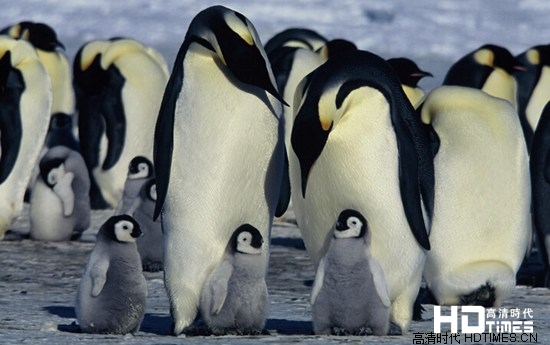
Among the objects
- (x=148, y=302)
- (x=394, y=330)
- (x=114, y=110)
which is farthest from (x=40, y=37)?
(x=394, y=330)

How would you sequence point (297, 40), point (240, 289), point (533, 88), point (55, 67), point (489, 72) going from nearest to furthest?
point (240, 289)
point (489, 72)
point (533, 88)
point (55, 67)
point (297, 40)

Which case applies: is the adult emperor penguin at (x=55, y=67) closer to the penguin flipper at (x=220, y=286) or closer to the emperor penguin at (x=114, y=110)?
the emperor penguin at (x=114, y=110)

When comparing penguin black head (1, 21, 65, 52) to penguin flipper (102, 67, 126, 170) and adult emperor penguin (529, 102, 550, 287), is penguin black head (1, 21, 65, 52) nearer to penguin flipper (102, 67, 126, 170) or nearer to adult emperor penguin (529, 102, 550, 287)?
penguin flipper (102, 67, 126, 170)

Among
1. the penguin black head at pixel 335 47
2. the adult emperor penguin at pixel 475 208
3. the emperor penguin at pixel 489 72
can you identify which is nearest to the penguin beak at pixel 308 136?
the adult emperor penguin at pixel 475 208

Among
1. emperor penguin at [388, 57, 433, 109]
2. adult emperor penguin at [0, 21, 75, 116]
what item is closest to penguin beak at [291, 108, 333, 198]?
emperor penguin at [388, 57, 433, 109]

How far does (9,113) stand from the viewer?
35.2 ft

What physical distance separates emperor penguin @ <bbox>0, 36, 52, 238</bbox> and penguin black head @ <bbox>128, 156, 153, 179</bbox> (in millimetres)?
1230

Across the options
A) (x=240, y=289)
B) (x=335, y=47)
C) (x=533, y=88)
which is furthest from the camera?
(x=335, y=47)

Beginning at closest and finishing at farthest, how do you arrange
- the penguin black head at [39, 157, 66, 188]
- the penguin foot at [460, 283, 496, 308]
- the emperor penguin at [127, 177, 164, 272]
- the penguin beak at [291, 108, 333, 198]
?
the penguin beak at [291, 108, 333, 198]
the penguin foot at [460, 283, 496, 308]
the emperor penguin at [127, 177, 164, 272]
the penguin black head at [39, 157, 66, 188]

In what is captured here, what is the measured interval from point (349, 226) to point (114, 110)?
6.39 meters

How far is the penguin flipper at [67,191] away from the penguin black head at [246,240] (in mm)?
4063

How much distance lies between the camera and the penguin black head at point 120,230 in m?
6.52

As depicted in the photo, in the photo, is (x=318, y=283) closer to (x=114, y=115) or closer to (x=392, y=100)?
(x=392, y=100)

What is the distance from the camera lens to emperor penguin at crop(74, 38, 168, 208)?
1227 cm
